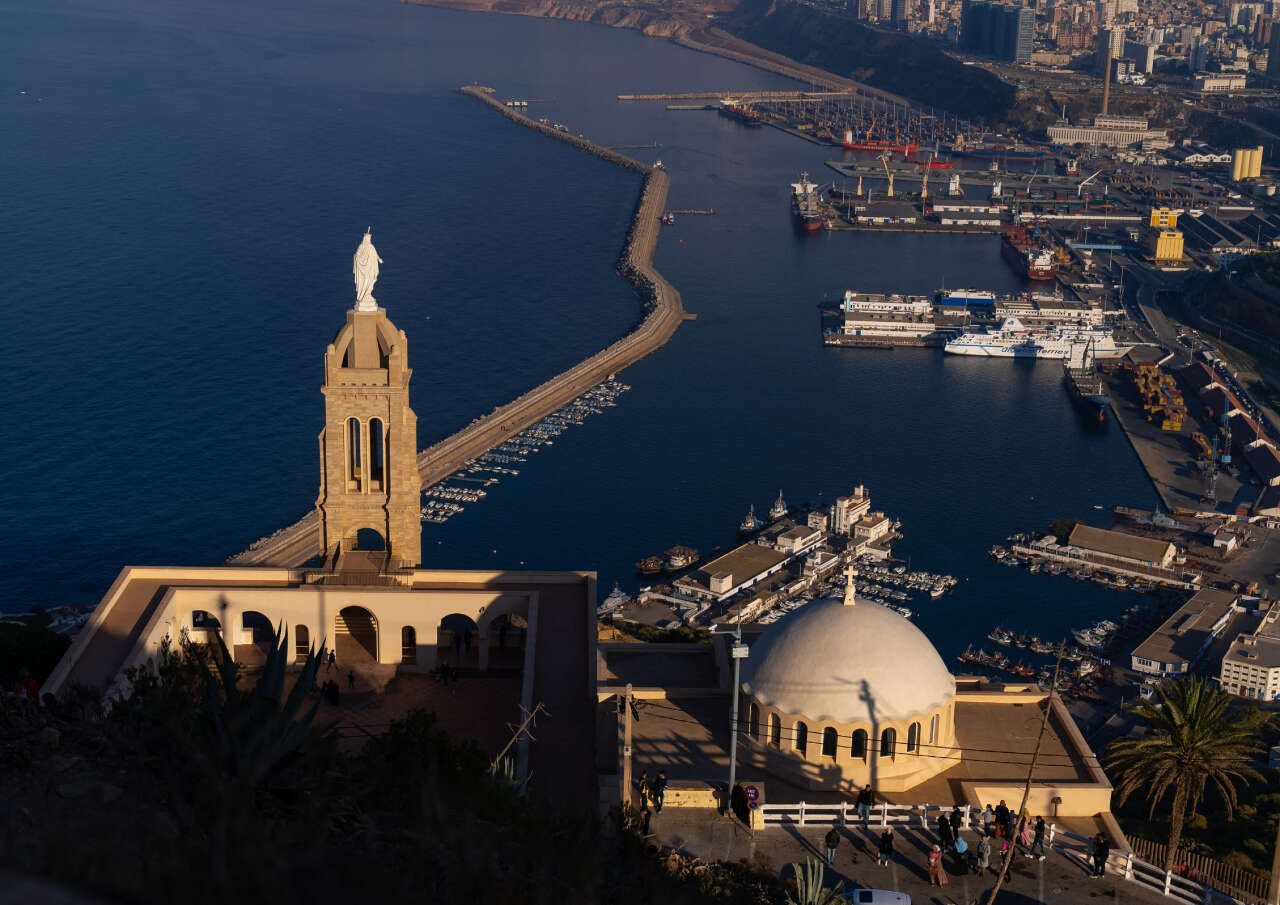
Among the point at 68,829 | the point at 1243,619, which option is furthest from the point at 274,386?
the point at 68,829

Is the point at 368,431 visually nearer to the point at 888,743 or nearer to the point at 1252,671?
the point at 888,743

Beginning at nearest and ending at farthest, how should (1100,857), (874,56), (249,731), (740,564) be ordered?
(249,731)
(1100,857)
(740,564)
(874,56)

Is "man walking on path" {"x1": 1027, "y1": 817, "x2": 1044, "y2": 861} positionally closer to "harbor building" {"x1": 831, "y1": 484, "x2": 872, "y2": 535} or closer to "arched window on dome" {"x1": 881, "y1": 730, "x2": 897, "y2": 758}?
"arched window on dome" {"x1": 881, "y1": 730, "x2": 897, "y2": 758}

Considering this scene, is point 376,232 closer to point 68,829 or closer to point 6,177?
point 6,177

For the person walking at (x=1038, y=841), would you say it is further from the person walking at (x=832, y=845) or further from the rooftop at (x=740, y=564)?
the rooftop at (x=740, y=564)

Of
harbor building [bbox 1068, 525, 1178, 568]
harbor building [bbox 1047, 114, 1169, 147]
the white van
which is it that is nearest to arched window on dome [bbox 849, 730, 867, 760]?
the white van

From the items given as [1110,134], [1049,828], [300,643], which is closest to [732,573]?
[300,643]
